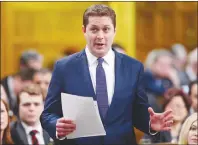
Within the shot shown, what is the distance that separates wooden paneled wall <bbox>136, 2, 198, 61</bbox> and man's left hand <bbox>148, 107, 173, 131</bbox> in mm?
5329

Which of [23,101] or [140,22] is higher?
[140,22]

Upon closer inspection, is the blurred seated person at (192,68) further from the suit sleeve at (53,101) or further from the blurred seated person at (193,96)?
the suit sleeve at (53,101)

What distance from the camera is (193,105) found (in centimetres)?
491

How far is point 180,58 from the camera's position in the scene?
8539 millimetres

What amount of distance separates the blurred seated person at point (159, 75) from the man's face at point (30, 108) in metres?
1.12

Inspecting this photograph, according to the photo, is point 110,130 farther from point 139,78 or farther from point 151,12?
point 151,12

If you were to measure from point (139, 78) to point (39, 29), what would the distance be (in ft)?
17.1

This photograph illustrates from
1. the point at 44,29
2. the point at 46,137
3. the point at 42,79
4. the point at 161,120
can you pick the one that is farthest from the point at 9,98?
the point at 44,29

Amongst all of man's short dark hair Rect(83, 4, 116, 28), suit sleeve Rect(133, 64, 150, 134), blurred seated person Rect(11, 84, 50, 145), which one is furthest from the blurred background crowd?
man's short dark hair Rect(83, 4, 116, 28)

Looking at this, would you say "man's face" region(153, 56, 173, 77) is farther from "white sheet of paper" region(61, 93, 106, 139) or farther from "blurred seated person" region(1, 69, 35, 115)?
"white sheet of paper" region(61, 93, 106, 139)

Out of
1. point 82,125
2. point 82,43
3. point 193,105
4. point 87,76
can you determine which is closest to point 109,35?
point 87,76

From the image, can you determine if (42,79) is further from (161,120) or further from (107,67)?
(161,120)

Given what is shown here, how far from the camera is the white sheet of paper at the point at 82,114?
8.80 ft

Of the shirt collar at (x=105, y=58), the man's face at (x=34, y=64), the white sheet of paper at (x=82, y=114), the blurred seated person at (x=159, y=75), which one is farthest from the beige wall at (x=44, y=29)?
the white sheet of paper at (x=82, y=114)
